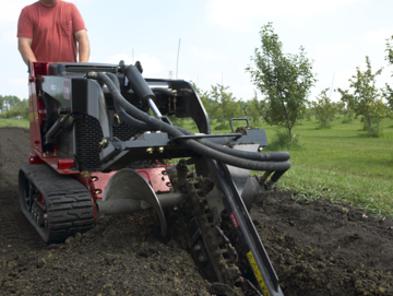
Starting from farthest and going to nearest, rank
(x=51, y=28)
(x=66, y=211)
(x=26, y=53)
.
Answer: (x=51, y=28)
(x=26, y=53)
(x=66, y=211)

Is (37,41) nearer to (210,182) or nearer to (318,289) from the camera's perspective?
(210,182)

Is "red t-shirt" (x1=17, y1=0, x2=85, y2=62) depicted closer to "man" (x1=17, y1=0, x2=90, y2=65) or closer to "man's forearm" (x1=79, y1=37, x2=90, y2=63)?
"man" (x1=17, y1=0, x2=90, y2=65)

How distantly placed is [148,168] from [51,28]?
2.33m

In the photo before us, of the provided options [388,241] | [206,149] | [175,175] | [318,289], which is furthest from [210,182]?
[388,241]

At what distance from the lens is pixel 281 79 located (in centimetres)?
1800

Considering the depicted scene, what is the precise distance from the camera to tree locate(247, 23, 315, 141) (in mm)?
17891

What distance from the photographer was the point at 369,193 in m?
7.17

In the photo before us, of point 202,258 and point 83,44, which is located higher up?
point 83,44

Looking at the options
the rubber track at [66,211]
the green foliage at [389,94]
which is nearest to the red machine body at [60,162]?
the rubber track at [66,211]

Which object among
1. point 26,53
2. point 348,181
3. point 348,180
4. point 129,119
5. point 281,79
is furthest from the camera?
point 281,79

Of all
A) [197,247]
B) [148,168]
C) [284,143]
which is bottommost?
[284,143]

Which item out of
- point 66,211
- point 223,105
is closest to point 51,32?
point 66,211

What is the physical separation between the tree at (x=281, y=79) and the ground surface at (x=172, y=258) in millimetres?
12104

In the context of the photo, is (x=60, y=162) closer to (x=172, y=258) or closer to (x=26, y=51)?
(x=26, y=51)
